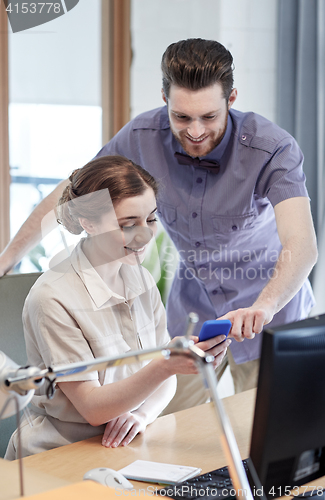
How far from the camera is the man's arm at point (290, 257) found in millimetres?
1169

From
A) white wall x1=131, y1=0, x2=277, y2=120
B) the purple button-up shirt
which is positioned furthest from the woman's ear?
white wall x1=131, y1=0, x2=277, y2=120

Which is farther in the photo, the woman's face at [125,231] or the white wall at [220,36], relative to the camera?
the white wall at [220,36]

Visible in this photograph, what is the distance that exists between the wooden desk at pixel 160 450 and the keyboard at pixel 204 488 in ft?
0.15

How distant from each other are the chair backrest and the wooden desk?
0.60ft

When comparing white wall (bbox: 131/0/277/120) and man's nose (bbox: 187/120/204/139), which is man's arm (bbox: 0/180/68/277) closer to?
man's nose (bbox: 187/120/204/139)

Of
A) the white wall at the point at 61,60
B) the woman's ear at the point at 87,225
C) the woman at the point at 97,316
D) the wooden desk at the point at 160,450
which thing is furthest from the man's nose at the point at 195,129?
the white wall at the point at 61,60

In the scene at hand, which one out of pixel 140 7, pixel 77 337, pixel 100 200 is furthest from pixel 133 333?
pixel 140 7

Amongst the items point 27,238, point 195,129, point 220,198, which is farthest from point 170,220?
point 27,238

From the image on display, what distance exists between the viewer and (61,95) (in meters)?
2.37

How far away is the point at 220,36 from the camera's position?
2207mm

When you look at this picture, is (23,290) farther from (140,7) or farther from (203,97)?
(140,7)

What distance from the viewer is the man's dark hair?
1186mm

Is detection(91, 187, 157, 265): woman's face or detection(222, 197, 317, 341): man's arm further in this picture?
detection(222, 197, 317, 341): man's arm

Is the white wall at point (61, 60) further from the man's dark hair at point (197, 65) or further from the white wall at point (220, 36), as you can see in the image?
the man's dark hair at point (197, 65)
